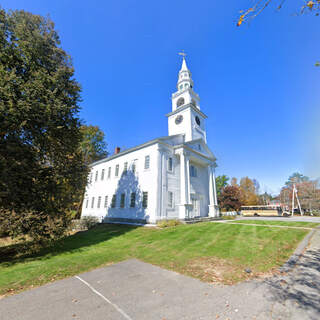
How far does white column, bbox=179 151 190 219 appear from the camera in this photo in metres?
17.2

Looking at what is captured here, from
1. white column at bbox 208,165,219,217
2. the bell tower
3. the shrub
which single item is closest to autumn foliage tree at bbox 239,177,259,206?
white column at bbox 208,165,219,217

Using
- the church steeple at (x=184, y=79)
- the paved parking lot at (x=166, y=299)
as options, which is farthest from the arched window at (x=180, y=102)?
the paved parking lot at (x=166, y=299)

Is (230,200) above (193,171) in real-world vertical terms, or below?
below

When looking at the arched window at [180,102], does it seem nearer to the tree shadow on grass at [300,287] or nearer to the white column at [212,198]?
the white column at [212,198]

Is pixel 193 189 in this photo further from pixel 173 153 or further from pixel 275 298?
pixel 275 298

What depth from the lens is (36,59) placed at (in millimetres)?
9805

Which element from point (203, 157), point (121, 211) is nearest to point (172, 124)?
point (203, 157)

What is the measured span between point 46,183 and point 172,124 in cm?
1907

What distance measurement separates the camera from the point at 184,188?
1778 cm

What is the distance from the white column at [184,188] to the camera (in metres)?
17.2

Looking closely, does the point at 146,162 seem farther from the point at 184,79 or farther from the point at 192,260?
the point at 184,79

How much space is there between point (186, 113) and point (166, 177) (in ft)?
36.1

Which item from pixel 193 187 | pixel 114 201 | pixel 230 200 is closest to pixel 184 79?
pixel 193 187

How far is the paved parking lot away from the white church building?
11.7 m
